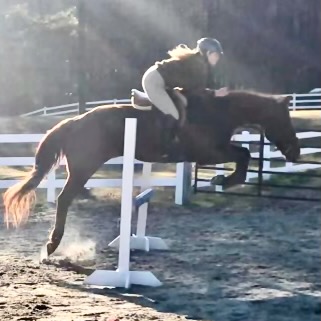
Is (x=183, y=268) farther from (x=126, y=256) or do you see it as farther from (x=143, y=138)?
(x=143, y=138)

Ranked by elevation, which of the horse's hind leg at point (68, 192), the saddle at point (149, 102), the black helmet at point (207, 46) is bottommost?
the horse's hind leg at point (68, 192)

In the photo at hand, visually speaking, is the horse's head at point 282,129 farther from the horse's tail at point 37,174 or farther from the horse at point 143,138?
the horse's tail at point 37,174

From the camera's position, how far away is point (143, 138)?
6855 mm

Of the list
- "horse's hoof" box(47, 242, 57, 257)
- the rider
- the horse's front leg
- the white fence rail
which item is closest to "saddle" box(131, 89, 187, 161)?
the rider

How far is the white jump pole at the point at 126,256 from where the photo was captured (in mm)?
5844

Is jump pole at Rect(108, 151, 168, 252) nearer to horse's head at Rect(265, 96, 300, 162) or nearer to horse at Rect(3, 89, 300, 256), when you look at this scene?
horse at Rect(3, 89, 300, 256)

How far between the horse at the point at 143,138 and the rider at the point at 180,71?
0.16 m

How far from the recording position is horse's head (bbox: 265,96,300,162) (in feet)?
22.7

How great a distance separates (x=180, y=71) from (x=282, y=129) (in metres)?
1.14

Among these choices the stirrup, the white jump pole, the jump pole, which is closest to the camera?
the white jump pole

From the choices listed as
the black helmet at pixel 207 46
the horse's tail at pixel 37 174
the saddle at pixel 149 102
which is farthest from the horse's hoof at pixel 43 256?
the black helmet at pixel 207 46

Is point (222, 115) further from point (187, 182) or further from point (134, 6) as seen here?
point (134, 6)

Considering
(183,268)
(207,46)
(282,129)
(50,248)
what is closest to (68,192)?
(50,248)

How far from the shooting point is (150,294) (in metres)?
5.58
